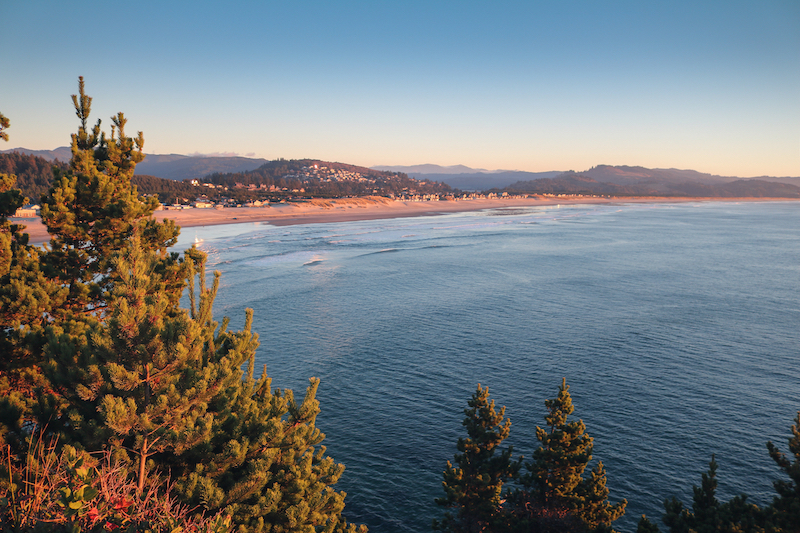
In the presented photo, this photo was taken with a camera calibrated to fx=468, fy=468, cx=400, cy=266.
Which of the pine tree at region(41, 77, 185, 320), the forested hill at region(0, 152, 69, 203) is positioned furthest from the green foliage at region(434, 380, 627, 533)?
the forested hill at region(0, 152, 69, 203)

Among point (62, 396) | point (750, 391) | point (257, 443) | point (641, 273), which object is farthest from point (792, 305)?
point (62, 396)

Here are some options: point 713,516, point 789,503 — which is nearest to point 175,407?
point 713,516

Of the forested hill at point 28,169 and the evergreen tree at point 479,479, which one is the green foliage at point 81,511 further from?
the forested hill at point 28,169

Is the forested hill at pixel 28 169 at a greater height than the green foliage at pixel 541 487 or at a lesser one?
greater

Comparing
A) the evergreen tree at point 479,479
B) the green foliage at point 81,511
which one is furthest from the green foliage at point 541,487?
the green foliage at point 81,511

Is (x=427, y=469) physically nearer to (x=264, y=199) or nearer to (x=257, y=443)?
(x=257, y=443)

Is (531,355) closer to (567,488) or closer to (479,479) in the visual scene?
(567,488)

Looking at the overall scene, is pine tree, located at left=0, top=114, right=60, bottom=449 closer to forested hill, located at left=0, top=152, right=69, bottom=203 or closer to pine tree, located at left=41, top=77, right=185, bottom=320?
pine tree, located at left=41, top=77, right=185, bottom=320

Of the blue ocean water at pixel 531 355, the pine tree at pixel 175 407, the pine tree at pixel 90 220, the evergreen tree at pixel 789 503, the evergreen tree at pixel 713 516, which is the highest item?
the pine tree at pixel 90 220
